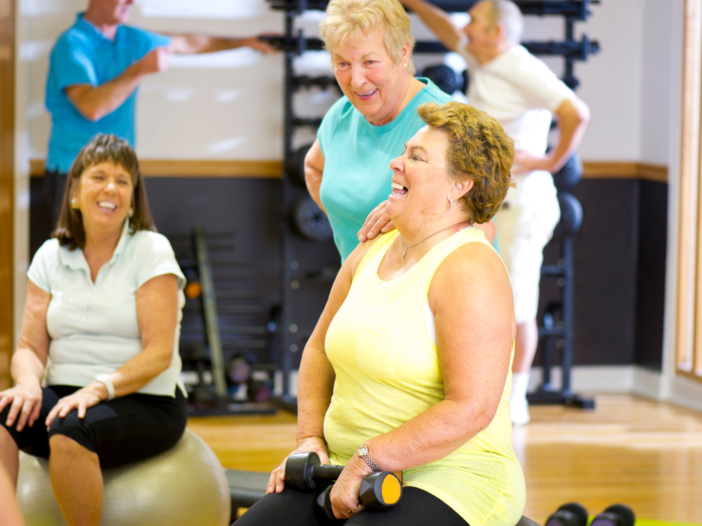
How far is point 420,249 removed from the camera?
1668 mm

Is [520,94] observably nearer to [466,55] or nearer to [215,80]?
[466,55]

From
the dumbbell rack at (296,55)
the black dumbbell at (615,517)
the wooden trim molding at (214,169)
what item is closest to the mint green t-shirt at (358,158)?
the black dumbbell at (615,517)

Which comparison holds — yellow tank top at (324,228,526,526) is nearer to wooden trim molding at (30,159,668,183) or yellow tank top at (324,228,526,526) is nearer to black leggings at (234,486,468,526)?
black leggings at (234,486,468,526)

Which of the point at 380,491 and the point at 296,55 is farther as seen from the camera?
the point at 296,55

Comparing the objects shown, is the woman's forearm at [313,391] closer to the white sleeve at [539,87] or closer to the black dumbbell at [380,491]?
the black dumbbell at [380,491]

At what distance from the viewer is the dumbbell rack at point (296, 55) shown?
4.07m

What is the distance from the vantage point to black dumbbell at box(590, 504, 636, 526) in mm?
2416

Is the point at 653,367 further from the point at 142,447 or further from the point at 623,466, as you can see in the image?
the point at 142,447

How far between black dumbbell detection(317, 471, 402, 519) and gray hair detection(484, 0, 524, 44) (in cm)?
272

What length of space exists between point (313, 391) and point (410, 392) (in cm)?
28

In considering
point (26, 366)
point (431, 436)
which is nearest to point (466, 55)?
point (26, 366)

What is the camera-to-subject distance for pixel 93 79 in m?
3.83

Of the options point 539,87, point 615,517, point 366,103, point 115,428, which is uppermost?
point 539,87

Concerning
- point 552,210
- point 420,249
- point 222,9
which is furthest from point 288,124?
point 420,249
